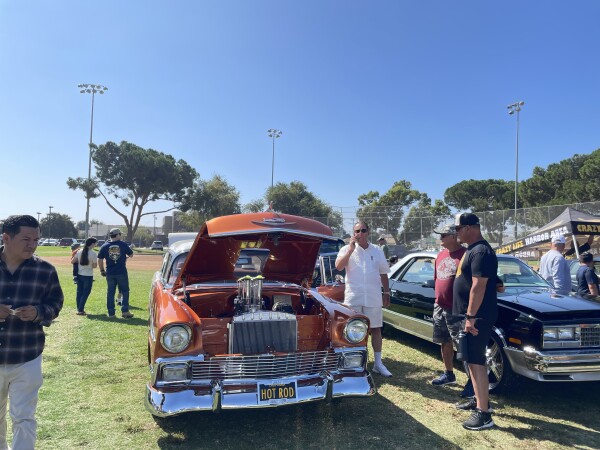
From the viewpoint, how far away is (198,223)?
46219 millimetres

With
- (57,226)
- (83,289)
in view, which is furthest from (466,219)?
(57,226)

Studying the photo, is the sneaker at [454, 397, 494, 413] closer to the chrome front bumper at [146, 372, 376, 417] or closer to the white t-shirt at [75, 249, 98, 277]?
the chrome front bumper at [146, 372, 376, 417]

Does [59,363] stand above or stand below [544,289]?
below

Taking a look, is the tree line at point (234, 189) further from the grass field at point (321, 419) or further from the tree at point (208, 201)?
the grass field at point (321, 419)

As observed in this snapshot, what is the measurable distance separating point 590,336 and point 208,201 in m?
42.6

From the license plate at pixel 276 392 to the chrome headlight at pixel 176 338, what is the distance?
2.23 feet

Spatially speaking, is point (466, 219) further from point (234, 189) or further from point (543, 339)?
point (234, 189)

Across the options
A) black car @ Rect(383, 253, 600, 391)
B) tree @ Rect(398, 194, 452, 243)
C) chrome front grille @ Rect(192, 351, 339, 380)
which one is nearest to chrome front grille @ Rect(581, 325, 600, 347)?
black car @ Rect(383, 253, 600, 391)

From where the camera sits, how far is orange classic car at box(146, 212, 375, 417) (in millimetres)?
3336

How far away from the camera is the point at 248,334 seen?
3.69 meters

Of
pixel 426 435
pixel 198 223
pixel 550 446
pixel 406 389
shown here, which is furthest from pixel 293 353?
pixel 198 223

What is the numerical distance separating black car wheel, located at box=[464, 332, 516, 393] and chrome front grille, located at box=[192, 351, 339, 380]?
1.95 metres

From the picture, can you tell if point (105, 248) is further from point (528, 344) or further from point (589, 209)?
point (589, 209)

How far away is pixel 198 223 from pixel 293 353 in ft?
144
